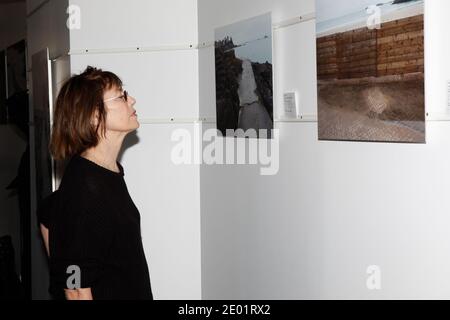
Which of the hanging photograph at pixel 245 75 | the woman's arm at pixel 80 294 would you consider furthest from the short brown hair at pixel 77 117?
the hanging photograph at pixel 245 75

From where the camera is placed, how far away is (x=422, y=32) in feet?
7.58

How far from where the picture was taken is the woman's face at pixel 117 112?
111 inches

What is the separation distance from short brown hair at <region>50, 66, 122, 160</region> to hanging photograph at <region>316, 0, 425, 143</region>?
3.12 feet

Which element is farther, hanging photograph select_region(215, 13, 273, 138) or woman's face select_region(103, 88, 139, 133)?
hanging photograph select_region(215, 13, 273, 138)

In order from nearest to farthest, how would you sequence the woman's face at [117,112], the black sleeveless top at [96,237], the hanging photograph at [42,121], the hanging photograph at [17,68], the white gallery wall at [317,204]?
1. the white gallery wall at [317,204]
2. the black sleeveless top at [96,237]
3. the woman's face at [117,112]
4. the hanging photograph at [42,121]
5. the hanging photograph at [17,68]

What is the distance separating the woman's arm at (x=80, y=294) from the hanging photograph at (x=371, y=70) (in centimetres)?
117

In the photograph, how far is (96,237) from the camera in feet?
8.26

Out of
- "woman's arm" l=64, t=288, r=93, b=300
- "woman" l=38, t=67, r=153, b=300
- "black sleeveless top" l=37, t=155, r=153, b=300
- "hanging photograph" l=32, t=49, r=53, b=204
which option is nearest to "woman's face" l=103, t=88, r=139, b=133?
"woman" l=38, t=67, r=153, b=300

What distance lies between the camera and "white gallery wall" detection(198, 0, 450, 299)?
234cm

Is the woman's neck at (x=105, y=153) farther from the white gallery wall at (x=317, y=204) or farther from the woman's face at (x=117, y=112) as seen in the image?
the white gallery wall at (x=317, y=204)

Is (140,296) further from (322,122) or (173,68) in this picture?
(173,68)

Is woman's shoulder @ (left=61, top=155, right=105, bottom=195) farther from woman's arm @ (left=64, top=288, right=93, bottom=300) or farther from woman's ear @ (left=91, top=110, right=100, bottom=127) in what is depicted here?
woman's arm @ (left=64, top=288, right=93, bottom=300)
